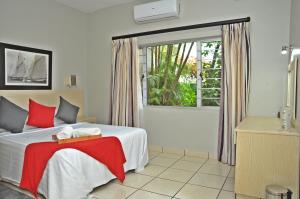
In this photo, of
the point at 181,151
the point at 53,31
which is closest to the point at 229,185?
the point at 181,151

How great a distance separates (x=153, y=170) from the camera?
10.2 ft

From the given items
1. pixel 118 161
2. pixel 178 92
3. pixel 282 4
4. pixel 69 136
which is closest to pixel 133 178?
pixel 118 161

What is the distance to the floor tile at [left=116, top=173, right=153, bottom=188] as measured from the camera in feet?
8.65

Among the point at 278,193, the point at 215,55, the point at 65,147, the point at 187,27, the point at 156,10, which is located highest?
the point at 156,10

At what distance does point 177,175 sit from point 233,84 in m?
1.57

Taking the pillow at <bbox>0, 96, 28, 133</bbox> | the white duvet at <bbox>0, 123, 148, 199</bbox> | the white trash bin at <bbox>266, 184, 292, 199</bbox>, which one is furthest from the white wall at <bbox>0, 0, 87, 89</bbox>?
the white trash bin at <bbox>266, 184, 292, 199</bbox>

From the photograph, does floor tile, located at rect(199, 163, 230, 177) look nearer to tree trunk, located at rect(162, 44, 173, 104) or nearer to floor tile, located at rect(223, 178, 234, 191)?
floor tile, located at rect(223, 178, 234, 191)

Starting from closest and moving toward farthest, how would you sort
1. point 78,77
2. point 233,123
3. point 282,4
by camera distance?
point 282,4 < point 233,123 < point 78,77

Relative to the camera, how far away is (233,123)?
3.27m

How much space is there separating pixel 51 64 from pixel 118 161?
247 centimetres

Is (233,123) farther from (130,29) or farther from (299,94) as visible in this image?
(130,29)

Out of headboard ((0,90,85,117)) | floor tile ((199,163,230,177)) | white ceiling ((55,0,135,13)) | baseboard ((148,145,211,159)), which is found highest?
white ceiling ((55,0,135,13))

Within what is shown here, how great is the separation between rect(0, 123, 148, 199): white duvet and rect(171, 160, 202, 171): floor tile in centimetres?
59

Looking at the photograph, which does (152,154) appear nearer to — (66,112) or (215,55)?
(66,112)
